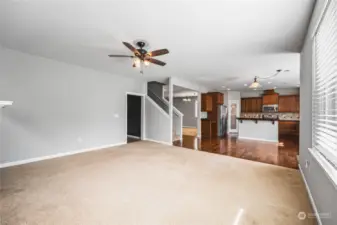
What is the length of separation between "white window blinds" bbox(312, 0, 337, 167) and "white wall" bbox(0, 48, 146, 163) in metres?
5.25

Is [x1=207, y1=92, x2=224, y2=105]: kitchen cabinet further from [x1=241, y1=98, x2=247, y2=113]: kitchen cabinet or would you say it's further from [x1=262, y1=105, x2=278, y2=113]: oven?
[x1=262, y1=105, x2=278, y2=113]: oven

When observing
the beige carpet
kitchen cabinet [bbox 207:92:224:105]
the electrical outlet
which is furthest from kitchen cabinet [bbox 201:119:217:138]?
the electrical outlet

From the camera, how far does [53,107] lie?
178 inches

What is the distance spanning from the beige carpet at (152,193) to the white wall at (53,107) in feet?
1.98

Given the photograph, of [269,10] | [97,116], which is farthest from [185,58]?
[97,116]

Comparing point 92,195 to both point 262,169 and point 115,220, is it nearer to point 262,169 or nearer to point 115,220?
point 115,220

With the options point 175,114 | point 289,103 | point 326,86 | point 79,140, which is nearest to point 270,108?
point 289,103

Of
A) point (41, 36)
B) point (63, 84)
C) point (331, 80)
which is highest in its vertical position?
point (41, 36)

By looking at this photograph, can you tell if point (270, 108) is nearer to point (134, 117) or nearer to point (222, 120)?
point (222, 120)

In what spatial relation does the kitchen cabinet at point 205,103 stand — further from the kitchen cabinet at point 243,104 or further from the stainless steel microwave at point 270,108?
the stainless steel microwave at point 270,108

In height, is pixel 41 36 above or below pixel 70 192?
above

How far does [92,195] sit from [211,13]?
3.01m

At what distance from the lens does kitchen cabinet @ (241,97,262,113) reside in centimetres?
980

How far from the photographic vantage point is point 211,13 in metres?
2.35
